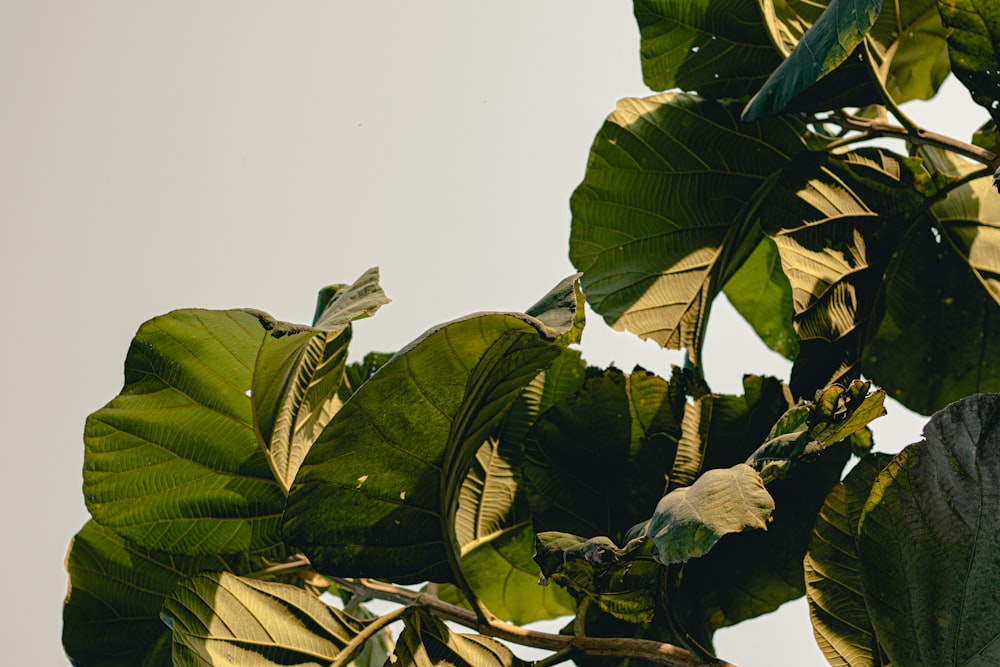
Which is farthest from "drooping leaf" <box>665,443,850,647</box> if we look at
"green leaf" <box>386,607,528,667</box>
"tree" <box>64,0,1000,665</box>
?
"green leaf" <box>386,607,528,667</box>

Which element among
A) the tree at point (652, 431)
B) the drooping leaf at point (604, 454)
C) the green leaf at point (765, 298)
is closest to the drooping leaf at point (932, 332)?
the tree at point (652, 431)

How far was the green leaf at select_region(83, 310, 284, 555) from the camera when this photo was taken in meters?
0.67

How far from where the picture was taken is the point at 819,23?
60 centimetres

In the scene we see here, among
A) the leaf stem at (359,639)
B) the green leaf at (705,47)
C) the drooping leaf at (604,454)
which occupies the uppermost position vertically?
the green leaf at (705,47)

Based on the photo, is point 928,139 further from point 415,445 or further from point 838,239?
point 415,445

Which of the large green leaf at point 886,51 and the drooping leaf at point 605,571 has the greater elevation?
the large green leaf at point 886,51

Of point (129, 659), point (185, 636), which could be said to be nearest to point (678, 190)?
point (185, 636)

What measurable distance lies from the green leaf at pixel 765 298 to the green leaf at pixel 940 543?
1.48 ft

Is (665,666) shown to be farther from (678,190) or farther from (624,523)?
(678,190)

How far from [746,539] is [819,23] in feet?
1.19

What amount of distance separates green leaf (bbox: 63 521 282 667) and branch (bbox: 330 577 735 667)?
0.19 meters

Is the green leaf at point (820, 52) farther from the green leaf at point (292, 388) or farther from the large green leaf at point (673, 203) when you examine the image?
the green leaf at point (292, 388)

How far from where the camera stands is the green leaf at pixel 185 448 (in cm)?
67

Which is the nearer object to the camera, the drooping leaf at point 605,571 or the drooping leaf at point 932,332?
the drooping leaf at point 605,571
